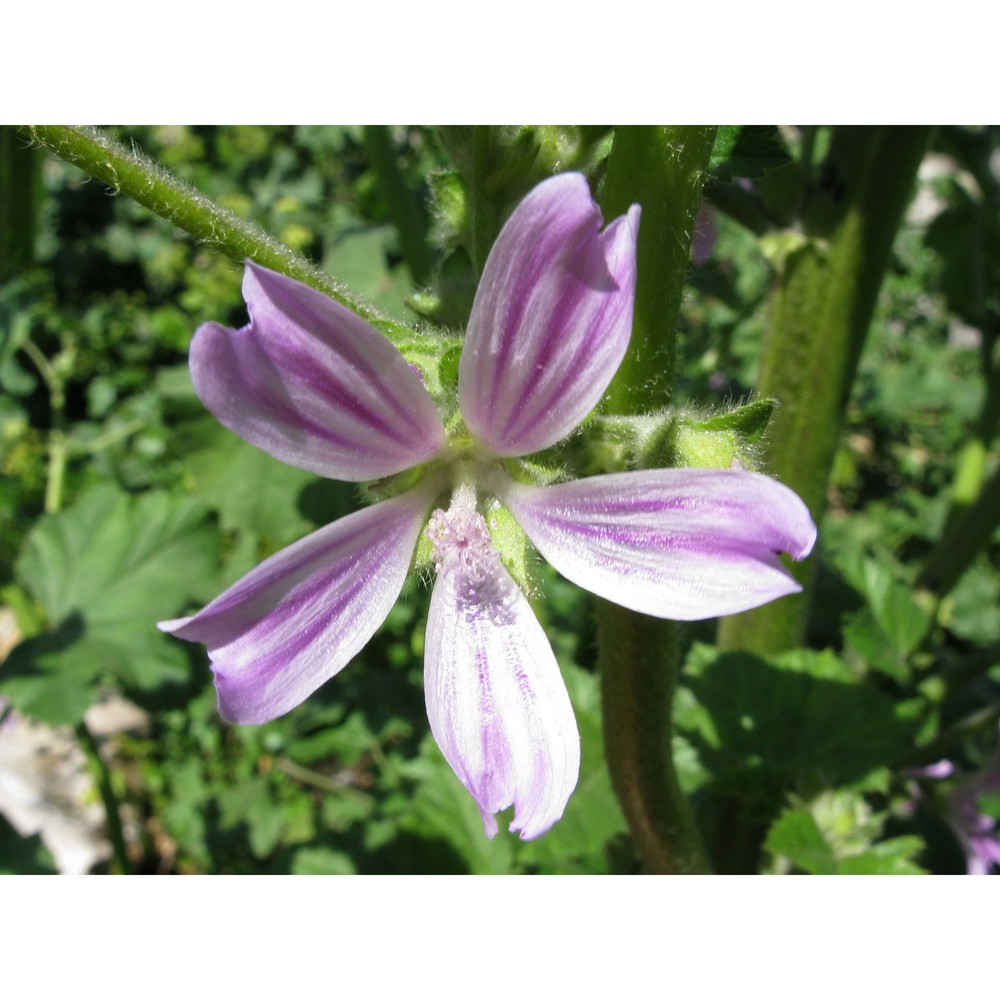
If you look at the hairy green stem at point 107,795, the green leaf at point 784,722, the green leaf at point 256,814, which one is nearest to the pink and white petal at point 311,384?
the green leaf at point 784,722

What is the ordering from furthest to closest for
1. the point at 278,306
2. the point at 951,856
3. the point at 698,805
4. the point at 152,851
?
the point at 152,851
the point at 951,856
the point at 698,805
the point at 278,306

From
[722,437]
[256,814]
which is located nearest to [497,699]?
[722,437]

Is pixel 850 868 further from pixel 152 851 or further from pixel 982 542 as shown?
pixel 152 851

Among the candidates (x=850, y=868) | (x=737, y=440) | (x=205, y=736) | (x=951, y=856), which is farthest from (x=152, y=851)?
(x=737, y=440)

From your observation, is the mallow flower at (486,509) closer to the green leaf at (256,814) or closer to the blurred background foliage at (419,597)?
the blurred background foliage at (419,597)

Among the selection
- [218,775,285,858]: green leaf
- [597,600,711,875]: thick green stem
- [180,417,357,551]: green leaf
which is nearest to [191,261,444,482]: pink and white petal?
[597,600,711,875]: thick green stem

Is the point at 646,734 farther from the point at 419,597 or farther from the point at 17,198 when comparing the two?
the point at 17,198

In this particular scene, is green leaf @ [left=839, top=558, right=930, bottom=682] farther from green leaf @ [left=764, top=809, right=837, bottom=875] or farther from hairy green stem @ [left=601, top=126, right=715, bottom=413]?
hairy green stem @ [left=601, top=126, right=715, bottom=413]

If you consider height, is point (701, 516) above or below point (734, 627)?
above
